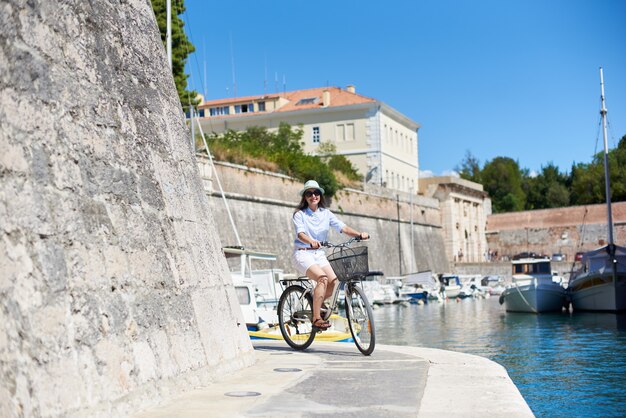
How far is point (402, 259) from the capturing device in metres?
51.0

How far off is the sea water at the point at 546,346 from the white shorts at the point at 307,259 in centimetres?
283

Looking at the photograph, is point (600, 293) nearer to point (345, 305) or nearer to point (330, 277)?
point (345, 305)

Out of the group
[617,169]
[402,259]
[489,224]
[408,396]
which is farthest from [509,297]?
[617,169]

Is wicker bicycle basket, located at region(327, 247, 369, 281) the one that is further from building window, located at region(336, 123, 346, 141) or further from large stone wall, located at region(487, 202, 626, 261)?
large stone wall, located at region(487, 202, 626, 261)

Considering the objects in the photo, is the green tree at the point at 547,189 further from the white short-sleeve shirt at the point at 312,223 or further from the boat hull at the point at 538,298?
the white short-sleeve shirt at the point at 312,223

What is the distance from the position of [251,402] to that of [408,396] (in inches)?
36.5

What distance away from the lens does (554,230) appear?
67.8 m

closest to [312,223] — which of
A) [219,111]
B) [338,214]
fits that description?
[338,214]

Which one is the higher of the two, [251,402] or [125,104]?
[125,104]

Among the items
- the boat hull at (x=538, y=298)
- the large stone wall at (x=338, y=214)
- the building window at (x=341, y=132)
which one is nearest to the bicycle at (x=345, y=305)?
the boat hull at (x=538, y=298)

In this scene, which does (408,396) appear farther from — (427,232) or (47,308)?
(427,232)

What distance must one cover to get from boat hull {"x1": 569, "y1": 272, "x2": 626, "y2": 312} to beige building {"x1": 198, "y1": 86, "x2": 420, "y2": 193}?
27.6 metres

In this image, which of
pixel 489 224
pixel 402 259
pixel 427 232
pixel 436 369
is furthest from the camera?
pixel 489 224

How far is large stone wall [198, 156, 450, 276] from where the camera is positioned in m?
32.3
